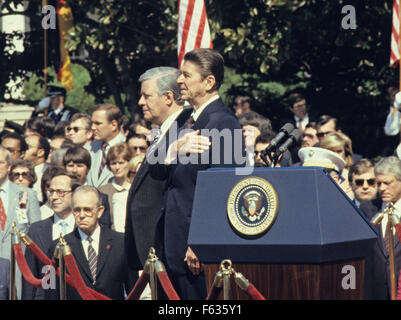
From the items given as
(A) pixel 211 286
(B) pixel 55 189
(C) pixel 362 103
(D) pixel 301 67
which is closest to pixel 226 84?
(D) pixel 301 67

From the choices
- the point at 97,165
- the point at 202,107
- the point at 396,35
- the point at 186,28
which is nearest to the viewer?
the point at 202,107

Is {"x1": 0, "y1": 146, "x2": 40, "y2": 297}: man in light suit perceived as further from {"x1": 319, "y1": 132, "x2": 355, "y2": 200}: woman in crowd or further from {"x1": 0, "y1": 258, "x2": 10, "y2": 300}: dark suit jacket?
{"x1": 319, "y1": 132, "x2": 355, "y2": 200}: woman in crowd

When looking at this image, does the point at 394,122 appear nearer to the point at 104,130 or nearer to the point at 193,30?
the point at 193,30

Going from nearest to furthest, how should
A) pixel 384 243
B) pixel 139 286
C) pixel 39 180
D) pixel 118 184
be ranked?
pixel 139 286, pixel 384 243, pixel 118 184, pixel 39 180

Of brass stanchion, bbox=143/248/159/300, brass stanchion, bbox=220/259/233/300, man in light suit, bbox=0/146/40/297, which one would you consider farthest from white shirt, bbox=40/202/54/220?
brass stanchion, bbox=220/259/233/300

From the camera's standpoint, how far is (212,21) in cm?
1389

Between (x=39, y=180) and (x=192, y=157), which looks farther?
(x=39, y=180)

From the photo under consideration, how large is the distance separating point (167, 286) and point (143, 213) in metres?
0.89

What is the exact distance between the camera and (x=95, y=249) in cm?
757

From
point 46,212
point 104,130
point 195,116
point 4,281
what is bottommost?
point 4,281

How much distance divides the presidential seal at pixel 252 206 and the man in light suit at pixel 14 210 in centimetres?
412

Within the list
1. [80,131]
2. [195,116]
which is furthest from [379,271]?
[80,131]
